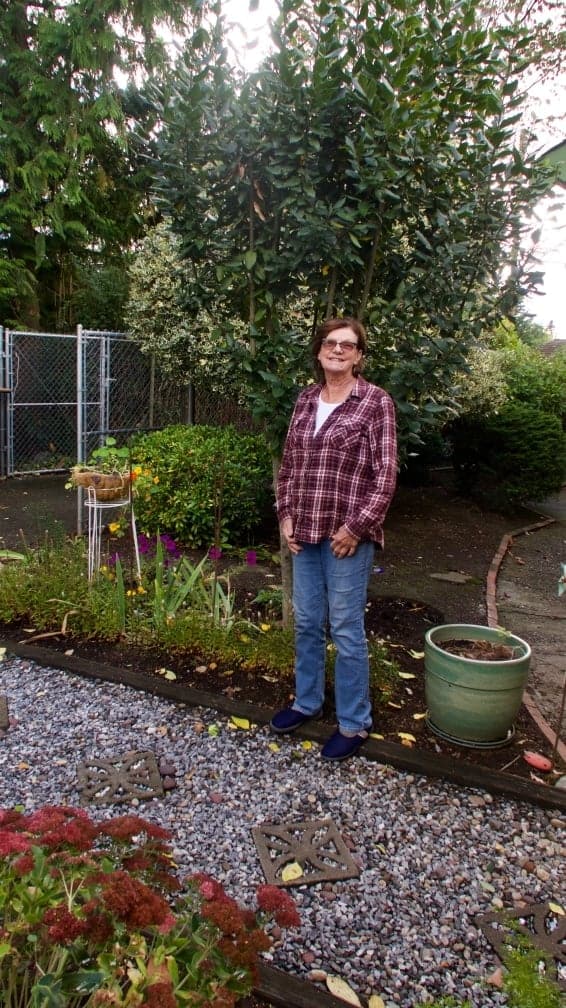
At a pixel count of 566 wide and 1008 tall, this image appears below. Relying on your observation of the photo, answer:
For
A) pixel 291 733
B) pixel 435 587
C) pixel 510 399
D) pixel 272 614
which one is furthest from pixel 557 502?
pixel 291 733

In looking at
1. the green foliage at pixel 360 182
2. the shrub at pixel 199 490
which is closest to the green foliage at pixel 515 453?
the shrub at pixel 199 490

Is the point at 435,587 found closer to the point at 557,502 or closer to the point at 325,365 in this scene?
the point at 325,365

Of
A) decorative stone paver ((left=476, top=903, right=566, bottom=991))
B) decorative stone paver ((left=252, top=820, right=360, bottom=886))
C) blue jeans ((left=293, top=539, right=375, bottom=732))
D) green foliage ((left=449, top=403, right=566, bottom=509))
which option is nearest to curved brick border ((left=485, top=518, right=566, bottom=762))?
green foliage ((left=449, top=403, right=566, bottom=509))

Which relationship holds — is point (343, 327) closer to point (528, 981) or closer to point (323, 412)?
point (323, 412)

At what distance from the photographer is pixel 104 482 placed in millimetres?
4348

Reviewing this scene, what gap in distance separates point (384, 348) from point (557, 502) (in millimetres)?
7147

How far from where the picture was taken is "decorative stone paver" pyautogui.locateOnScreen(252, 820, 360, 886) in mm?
2023

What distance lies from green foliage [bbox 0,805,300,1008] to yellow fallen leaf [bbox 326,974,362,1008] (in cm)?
53

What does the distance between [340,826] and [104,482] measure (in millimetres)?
2759

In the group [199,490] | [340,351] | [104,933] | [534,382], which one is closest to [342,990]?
[104,933]

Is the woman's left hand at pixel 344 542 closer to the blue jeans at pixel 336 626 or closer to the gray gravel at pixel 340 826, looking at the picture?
the blue jeans at pixel 336 626

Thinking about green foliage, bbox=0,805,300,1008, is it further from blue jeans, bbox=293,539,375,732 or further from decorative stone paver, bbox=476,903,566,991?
blue jeans, bbox=293,539,375,732

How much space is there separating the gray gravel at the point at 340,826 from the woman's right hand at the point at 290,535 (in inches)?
31.1

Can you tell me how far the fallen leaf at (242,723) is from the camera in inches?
112
